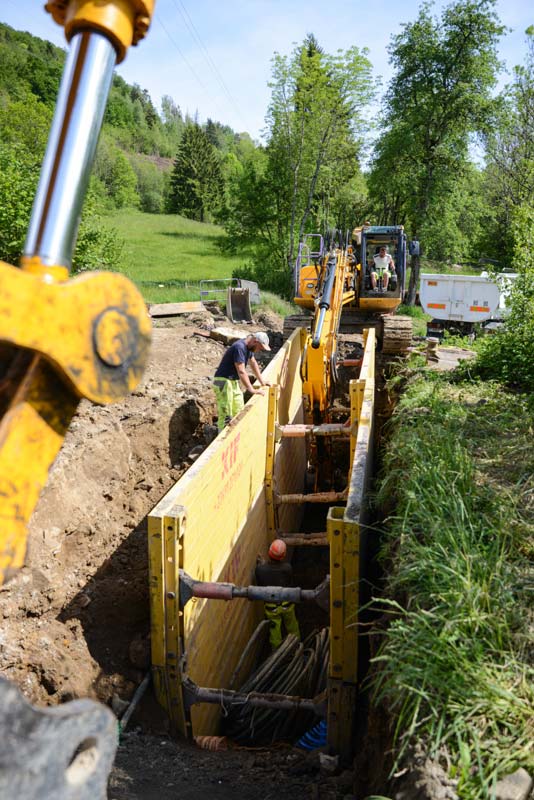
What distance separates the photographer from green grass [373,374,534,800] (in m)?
2.17

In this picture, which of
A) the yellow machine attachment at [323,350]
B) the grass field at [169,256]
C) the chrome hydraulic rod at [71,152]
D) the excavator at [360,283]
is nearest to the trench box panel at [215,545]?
the yellow machine attachment at [323,350]

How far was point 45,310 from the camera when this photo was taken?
4.02 feet

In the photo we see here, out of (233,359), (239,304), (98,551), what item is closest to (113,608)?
(98,551)

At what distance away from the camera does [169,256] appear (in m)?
44.7

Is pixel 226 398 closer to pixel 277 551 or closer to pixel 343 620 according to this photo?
pixel 277 551

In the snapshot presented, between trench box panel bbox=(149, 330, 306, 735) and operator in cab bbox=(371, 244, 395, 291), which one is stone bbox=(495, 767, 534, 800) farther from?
operator in cab bbox=(371, 244, 395, 291)

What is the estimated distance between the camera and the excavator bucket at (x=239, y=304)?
16609 mm

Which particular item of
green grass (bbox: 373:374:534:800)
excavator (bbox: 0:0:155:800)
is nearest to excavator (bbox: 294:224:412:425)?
green grass (bbox: 373:374:534:800)

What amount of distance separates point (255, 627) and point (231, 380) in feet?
10.1

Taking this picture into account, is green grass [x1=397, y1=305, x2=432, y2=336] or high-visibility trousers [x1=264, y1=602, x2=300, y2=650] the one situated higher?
→ green grass [x1=397, y1=305, x2=432, y2=336]

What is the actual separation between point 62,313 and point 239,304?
619 inches

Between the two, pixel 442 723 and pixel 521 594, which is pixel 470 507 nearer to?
pixel 521 594

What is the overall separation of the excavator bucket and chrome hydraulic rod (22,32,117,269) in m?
15.2

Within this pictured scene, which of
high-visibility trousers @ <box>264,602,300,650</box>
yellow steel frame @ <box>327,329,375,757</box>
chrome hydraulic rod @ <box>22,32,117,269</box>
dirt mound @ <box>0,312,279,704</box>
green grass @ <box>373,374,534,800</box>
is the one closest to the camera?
chrome hydraulic rod @ <box>22,32,117,269</box>
